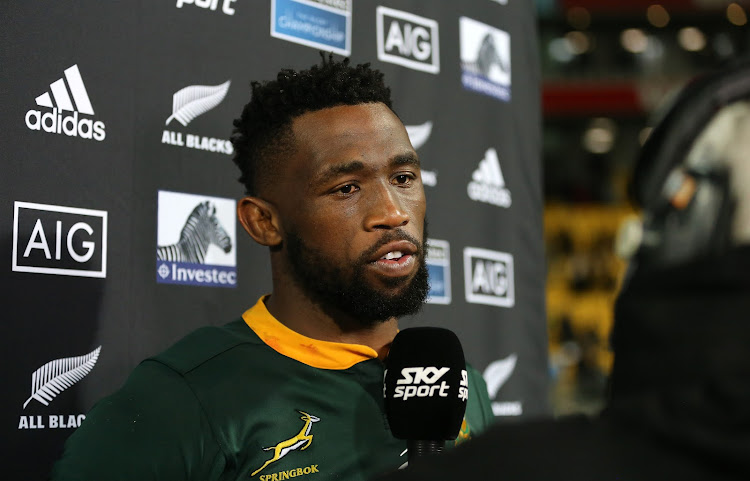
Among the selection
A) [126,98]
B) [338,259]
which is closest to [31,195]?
[126,98]

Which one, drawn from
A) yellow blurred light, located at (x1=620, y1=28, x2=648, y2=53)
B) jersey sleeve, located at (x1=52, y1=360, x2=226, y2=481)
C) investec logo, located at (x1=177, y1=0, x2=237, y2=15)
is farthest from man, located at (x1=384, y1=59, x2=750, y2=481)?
yellow blurred light, located at (x1=620, y1=28, x2=648, y2=53)

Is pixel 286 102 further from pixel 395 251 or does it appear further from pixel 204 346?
pixel 204 346

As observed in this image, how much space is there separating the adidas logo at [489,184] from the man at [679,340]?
1868 millimetres

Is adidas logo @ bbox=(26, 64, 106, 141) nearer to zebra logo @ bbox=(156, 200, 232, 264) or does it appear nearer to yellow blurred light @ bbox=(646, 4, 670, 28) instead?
zebra logo @ bbox=(156, 200, 232, 264)

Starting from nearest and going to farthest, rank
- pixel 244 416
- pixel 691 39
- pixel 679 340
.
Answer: pixel 679 340, pixel 244 416, pixel 691 39

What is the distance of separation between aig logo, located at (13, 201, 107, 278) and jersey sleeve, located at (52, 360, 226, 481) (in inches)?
12.7

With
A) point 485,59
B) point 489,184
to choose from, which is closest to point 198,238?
point 489,184

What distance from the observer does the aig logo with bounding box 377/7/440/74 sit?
7.55 feet

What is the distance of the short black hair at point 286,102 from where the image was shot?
63.9 inches

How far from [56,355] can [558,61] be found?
13.4m

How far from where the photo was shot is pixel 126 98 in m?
1.78

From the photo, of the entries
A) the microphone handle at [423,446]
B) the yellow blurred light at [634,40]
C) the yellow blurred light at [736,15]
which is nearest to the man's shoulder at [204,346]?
the microphone handle at [423,446]

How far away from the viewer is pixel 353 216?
5.04 ft

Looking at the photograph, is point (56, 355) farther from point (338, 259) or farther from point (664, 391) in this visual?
point (664, 391)
